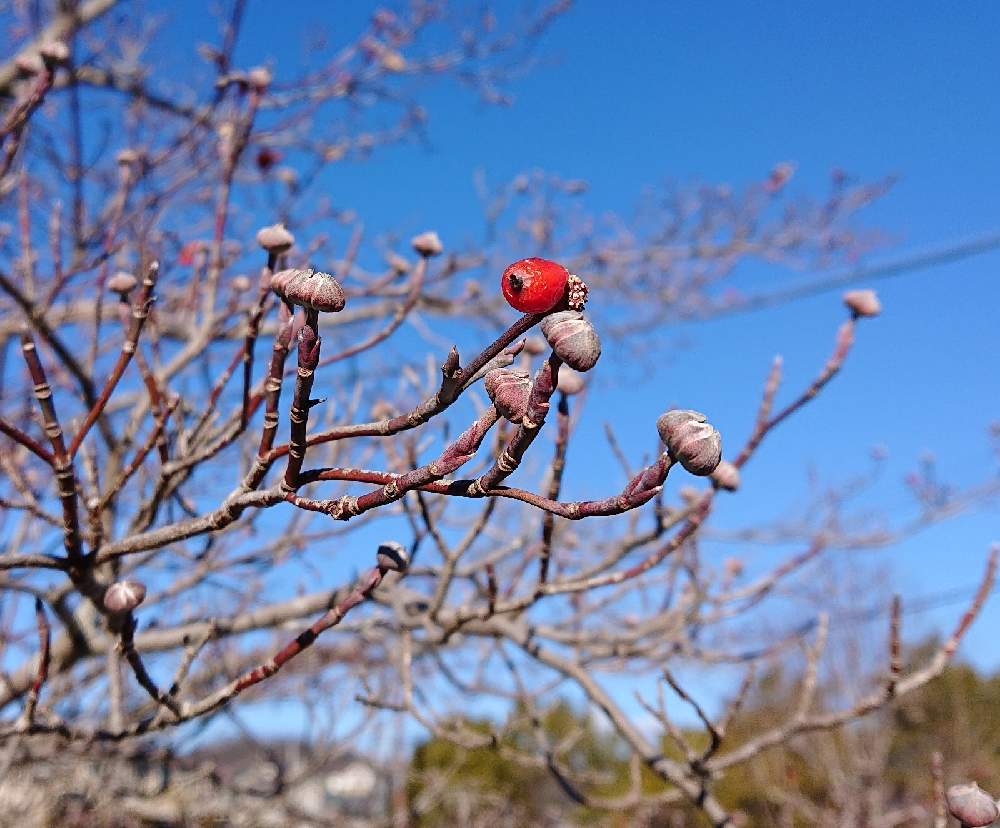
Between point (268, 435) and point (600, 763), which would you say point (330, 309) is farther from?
point (600, 763)

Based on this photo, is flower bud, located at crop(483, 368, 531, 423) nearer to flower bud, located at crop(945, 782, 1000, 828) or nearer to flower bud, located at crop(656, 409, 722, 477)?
flower bud, located at crop(656, 409, 722, 477)

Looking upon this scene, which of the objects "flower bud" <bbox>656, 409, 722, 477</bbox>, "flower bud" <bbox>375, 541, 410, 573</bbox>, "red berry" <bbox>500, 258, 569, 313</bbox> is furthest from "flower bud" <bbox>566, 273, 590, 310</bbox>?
"flower bud" <bbox>375, 541, 410, 573</bbox>

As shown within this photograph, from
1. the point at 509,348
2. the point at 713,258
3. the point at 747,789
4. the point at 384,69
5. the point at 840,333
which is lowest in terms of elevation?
the point at 747,789

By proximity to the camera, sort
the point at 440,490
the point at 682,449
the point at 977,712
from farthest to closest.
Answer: the point at 977,712 → the point at 440,490 → the point at 682,449

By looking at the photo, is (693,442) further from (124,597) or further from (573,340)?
(124,597)

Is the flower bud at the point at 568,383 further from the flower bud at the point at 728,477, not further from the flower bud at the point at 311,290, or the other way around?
the flower bud at the point at 311,290

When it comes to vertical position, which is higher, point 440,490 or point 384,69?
point 384,69

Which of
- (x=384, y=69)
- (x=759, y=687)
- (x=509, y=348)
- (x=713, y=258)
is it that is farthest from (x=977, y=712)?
(x=509, y=348)
